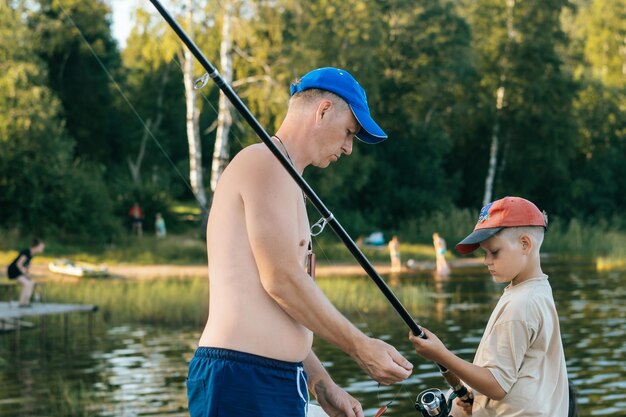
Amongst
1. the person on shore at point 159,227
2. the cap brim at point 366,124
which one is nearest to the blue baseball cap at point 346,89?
the cap brim at point 366,124

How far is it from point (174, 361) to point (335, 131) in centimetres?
1203

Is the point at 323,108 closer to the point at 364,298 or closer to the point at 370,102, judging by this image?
the point at 364,298

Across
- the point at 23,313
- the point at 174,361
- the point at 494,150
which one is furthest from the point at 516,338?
the point at 494,150

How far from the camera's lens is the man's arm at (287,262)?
11.0ft

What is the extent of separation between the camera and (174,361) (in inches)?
602

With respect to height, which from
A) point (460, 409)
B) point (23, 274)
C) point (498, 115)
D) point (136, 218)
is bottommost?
point (23, 274)

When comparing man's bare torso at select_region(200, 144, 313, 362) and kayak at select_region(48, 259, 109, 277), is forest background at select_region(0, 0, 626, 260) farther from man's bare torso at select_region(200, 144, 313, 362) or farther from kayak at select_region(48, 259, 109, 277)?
man's bare torso at select_region(200, 144, 313, 362)

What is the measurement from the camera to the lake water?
1196 cm

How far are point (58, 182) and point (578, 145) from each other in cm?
2321

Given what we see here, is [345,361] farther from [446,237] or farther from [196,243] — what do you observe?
[446,237]

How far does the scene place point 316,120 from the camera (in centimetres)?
352

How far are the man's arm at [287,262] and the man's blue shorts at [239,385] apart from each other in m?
0.16

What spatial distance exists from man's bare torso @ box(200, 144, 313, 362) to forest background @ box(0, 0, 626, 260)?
27.3m

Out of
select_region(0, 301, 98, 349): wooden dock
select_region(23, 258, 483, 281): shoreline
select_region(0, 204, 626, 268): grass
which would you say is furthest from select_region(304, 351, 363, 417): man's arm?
select_region(23, 258, 483, 281): shoreline
